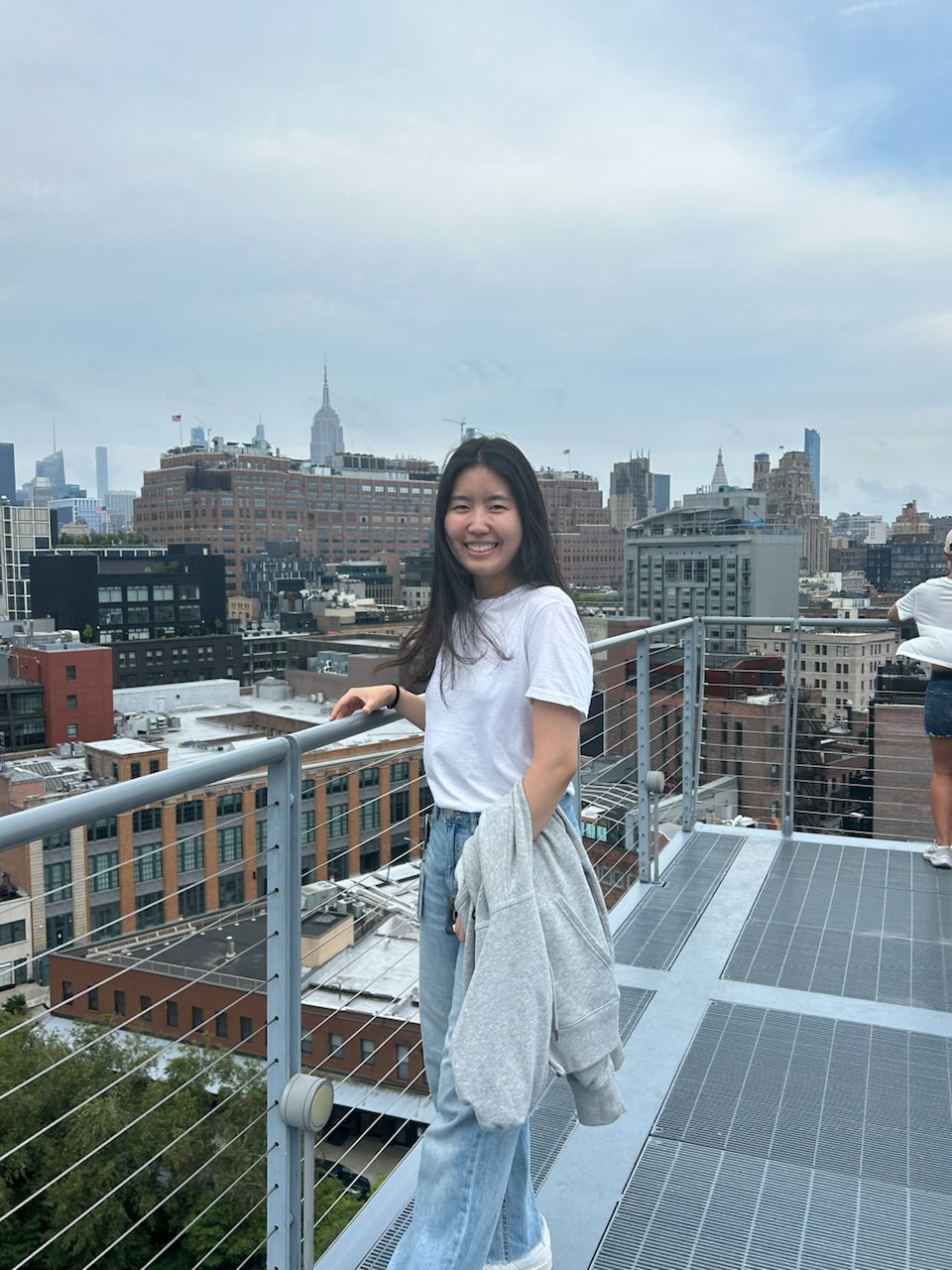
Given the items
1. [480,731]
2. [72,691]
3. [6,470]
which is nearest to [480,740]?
[480,731]

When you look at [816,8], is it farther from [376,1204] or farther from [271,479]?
[271,479]

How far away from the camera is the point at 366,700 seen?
1.78 metres

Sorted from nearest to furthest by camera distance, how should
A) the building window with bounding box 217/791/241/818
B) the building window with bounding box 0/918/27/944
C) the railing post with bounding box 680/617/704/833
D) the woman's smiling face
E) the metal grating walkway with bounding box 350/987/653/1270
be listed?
the woman's smiling face, the metal grating walkway with bounding box 350/987/653/1270, the railing post with bounding box 680/617/704/833, the building window with bounding box 0/918/27/944, the building window with bounding box 217/791/241/818

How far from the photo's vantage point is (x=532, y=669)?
1.34 meters

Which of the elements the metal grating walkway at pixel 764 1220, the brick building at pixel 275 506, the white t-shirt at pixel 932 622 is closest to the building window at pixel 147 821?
the white t-shirt at pixel 932 622

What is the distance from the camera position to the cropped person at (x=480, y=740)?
1.30 m

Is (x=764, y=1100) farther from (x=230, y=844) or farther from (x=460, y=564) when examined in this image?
(x=230, y=844)

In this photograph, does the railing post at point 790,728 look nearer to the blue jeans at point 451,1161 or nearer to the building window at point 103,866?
the blue jeans at point 451,1161

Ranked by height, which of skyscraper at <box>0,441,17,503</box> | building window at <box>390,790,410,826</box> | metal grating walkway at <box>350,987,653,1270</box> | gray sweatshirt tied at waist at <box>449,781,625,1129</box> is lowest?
building window at <box>390,790,410,826</box>

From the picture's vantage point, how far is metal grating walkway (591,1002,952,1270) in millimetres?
1782

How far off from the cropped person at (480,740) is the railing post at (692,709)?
260 cm

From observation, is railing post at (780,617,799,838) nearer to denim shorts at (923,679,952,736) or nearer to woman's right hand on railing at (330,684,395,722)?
denim shorts at (923,679,952,736)

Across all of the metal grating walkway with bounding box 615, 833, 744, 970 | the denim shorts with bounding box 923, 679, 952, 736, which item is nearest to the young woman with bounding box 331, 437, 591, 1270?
the metal grating walkway with bounding box 615, 833, 744, 970

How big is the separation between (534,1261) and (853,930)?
203 cm
